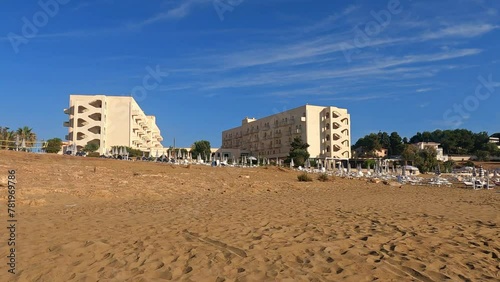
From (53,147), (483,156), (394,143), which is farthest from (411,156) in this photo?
(53,147)

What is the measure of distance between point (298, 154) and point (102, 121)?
121ft

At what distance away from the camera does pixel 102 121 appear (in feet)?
221

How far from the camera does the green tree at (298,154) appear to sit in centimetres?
6203

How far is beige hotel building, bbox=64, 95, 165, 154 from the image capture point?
67000mm

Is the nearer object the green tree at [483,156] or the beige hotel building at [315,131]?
the beige hotel building at [315,131]

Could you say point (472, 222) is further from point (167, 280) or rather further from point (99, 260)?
point (99, 260)

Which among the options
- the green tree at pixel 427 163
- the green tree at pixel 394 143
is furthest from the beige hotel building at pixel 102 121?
the green tree at pixel 394 143

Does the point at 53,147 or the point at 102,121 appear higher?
the point at 102,121

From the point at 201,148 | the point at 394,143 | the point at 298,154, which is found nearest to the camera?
the point at 298,154

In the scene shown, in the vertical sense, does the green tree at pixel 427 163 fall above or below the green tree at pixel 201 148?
below

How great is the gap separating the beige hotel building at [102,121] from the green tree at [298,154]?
31.2 meters

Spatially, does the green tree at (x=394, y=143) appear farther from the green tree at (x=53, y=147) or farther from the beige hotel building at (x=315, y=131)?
the green tree at (x=53, y=147)

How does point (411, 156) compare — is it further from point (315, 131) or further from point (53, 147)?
point (53, 147)

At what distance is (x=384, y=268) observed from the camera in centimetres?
458
